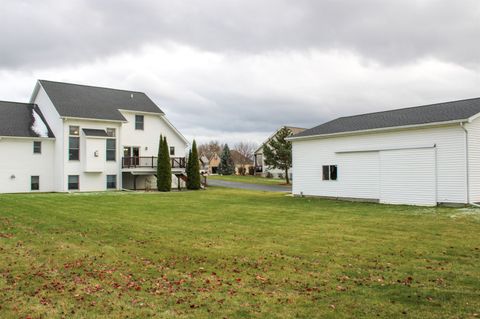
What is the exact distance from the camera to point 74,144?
→ 28562mm

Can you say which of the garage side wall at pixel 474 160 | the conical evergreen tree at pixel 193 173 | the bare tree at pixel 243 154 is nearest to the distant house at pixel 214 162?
the bare tree at pixel 243 154

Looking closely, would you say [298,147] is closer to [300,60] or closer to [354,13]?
[300,60]

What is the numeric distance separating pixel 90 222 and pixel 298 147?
1572cm

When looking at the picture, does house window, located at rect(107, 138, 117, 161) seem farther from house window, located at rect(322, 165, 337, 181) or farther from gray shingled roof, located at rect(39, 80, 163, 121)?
house window, located at rect(322, 165, 337, 181)

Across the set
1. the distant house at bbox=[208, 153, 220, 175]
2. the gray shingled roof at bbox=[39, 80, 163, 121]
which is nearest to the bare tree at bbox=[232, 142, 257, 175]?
the distant house at bbox=[208, 153, 220, 175]

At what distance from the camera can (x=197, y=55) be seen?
23906 millimetres

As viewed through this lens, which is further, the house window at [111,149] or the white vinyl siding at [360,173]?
the house window at [111,149]

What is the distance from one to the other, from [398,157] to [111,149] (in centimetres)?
2057

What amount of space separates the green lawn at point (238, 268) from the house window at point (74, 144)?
637 inches

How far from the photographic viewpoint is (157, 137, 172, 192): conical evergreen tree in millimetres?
29750

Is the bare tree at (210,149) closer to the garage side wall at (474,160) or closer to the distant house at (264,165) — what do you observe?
the distant house at (264,165)

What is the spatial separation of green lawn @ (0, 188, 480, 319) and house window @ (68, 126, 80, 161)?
16171mm

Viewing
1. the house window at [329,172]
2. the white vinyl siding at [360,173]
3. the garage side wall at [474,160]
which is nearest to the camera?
the garage side wall at [474,160]

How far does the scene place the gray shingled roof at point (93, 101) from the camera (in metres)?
29.1
